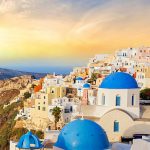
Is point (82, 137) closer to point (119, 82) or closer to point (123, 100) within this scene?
point (123, 100)

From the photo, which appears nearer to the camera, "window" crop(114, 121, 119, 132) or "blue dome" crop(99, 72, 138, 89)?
"window" crop(114, 121, 119, 132)

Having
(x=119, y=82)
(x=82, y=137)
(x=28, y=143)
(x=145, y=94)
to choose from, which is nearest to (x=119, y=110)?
(x=119, y=82)

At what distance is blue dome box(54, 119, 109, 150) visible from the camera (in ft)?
47.1

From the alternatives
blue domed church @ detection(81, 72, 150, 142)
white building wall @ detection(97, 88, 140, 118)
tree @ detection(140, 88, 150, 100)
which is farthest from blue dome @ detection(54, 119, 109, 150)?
tree @ detection(140, 88, 150, 100)

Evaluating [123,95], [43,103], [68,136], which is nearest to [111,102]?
[123,95]

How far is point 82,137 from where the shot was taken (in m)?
14.5

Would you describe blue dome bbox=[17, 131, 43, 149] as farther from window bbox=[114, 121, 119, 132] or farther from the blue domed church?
window bbox=[114, 121, 119, 132]

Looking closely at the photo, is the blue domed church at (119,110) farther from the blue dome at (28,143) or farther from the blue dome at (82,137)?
the blue dome at (82,137)

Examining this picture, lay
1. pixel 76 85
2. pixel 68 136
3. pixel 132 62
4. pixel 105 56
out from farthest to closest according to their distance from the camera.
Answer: pixel 105 56, pixel 132 62, pixel 76 85, pixel 68 136

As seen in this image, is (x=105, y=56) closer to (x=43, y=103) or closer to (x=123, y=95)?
(x=43, y=103)

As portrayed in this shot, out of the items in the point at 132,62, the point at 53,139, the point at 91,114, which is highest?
the point at 132,62

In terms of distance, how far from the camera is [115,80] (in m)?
21.4

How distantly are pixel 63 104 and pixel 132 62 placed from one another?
25.5 meters

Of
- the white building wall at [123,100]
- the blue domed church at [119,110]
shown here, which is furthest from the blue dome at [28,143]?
the white building wall at [123,100]
